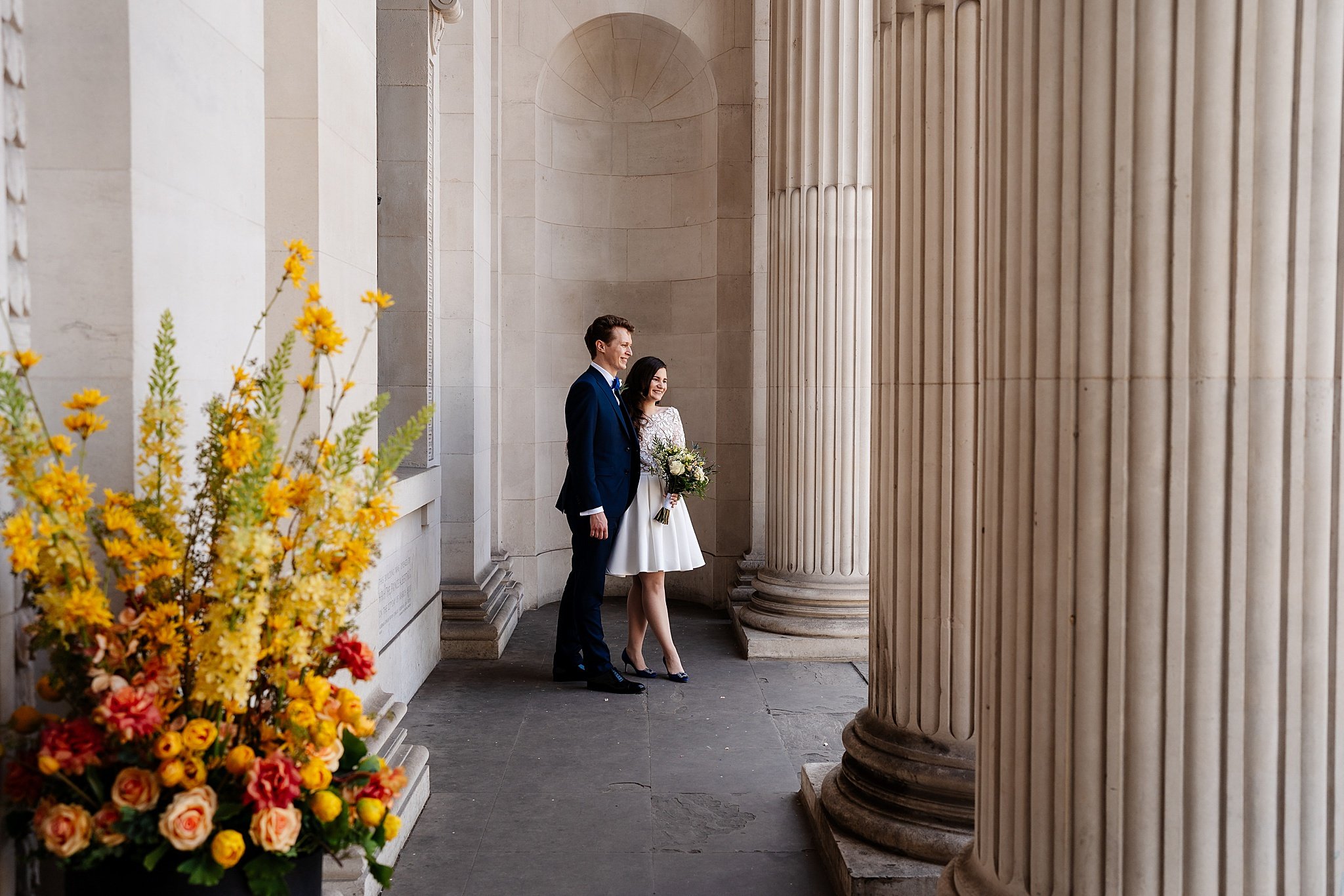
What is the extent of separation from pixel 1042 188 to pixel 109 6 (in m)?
2.24

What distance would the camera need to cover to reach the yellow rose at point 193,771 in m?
1.97

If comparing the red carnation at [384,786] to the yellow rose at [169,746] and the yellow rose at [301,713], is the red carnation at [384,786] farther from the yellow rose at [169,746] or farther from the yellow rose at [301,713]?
the yellow rose at [169,746]

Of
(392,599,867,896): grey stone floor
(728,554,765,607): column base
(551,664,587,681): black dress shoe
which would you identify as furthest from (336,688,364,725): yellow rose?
(728,554,765,607): column base

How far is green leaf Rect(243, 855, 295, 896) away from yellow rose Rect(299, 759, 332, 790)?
0.15 meters

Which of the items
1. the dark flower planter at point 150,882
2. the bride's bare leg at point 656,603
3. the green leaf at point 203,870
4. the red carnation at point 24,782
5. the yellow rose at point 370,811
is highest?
the red carnation at point 24,782

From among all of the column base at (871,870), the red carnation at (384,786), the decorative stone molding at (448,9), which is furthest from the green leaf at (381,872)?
the decorative stone molding at (448,9)

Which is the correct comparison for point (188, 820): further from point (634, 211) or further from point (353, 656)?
point (634, 211)

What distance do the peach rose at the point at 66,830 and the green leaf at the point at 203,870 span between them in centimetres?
18

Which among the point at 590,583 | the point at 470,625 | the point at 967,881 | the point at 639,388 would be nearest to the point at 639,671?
the point at 590,583

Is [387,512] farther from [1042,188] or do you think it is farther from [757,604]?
[757,604]

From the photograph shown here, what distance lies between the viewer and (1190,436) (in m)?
2.18

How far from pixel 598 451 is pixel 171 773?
4.85m

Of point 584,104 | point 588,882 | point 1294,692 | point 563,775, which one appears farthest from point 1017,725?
point 584,104

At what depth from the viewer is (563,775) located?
17.1ft
